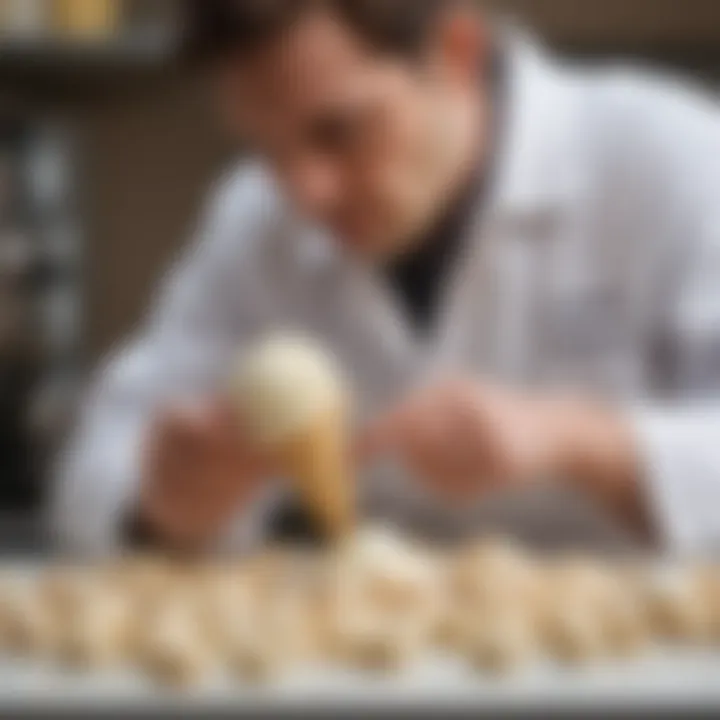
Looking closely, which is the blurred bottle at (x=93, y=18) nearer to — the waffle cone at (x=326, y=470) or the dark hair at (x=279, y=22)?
the dark hair at (x=279, y=22)

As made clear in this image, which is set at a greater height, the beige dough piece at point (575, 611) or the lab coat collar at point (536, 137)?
the lab coat collar at point (536, 137)

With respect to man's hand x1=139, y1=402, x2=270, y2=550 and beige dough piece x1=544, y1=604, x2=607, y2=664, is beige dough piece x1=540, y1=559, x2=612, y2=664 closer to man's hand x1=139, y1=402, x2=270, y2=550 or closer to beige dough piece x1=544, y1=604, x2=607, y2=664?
beige dough piece x1=544, y1=604, x2=607, y2=664

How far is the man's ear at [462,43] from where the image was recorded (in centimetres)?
84

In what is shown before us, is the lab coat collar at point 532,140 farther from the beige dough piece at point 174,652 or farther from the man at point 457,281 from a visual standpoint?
the beige dough piece at point 174,652

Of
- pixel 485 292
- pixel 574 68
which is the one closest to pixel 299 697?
pixel 485 292

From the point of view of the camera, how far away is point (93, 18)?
33.2 inches

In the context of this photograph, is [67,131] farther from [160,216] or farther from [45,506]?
[45,506]

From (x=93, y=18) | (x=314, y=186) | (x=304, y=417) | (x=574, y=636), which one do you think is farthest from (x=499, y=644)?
(x=93, y=18)

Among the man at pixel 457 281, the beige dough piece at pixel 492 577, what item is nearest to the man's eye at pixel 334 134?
the man at pixel 457 281

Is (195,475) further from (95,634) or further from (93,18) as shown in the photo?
(93,18)

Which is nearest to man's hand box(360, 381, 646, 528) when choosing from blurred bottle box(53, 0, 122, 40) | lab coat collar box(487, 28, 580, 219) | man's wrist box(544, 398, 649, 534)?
man's wrist box(544, 398, 649, 534)

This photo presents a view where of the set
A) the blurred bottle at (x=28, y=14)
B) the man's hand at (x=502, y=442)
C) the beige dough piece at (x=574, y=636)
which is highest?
the blurred bottle at (x=28, y=14)

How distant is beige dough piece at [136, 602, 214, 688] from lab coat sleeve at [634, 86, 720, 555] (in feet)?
0.81

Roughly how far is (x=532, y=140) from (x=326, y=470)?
0.66 feet
